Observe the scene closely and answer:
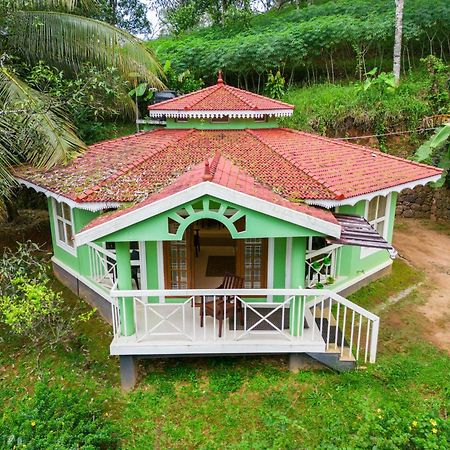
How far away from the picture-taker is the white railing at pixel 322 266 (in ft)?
29.9

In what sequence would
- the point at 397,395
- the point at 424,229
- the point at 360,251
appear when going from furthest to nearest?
the point at 424,229 < the point at 360,251 < the point at 397,395

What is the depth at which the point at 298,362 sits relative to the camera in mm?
7672

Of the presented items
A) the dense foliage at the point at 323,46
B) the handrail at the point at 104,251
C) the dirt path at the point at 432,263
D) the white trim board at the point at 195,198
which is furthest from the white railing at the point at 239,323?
the dense foliage at the point at 323,46

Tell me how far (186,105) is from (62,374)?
7.59m

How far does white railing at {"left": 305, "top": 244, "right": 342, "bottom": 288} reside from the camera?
9109 millimetres

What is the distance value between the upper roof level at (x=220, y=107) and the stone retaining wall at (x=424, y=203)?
779 centimetres

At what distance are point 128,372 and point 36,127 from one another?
20.9 feet

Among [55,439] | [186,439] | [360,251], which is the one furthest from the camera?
[360,251]

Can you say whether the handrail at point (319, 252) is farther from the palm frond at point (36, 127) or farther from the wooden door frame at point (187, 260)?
the palm frond at point (36, 127)

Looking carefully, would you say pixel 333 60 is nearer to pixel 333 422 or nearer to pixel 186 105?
pixel 186 105

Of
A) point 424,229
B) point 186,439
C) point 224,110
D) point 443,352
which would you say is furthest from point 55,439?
point 424,229

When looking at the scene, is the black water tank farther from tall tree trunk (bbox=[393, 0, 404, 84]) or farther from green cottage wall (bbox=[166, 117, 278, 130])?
tall tree trunk (bbox=[393, 0, 404, 84])

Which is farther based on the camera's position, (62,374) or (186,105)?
(186,105)

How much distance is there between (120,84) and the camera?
12.5 meters
